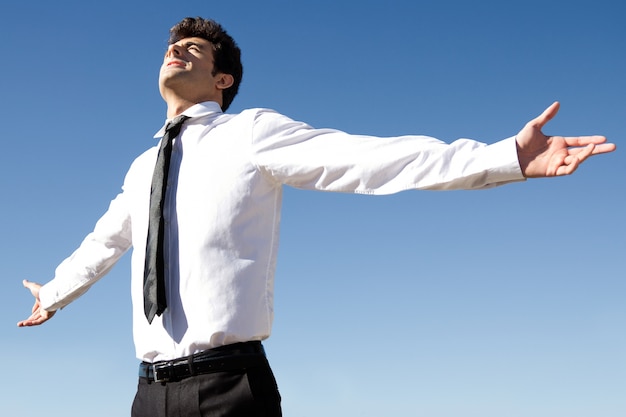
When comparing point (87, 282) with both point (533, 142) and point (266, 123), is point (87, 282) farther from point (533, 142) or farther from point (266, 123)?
point (533, 142)

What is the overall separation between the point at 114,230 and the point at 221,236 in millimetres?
1549

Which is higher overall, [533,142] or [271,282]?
[533,142]


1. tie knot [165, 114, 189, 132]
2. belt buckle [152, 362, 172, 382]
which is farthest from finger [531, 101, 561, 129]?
belt buckle [152, 362, 172, 382]

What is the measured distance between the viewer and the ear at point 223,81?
17.6 ft

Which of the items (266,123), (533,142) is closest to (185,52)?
(266,123)

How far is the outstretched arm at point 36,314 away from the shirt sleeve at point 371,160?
8.70 feet

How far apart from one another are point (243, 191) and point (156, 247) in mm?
625

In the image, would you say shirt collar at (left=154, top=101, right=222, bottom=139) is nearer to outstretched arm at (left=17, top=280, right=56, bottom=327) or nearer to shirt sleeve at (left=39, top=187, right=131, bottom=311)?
shirt sleeve at (left=39, top=187, right=131, bottom=311)

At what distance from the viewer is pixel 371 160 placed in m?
3.98

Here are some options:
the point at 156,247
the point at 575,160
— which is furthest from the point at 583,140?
the point at 156,247

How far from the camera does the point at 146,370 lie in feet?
14.3

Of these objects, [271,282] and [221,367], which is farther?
[271,282]

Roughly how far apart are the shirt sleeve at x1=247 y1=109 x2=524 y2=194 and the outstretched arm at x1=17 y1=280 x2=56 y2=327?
2651 mm

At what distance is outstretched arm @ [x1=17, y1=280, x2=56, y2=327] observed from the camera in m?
5.87
